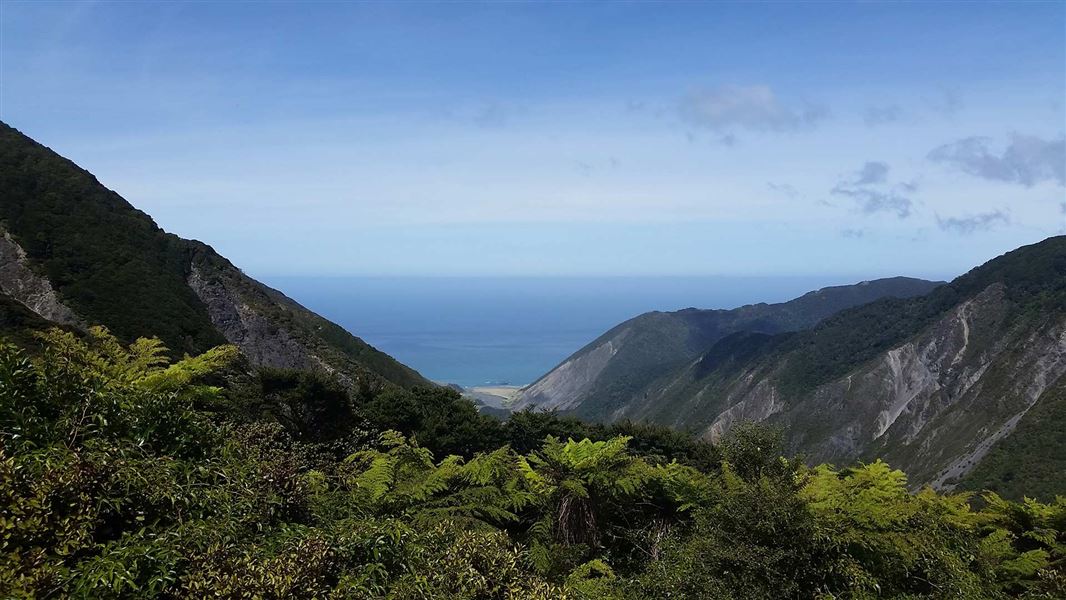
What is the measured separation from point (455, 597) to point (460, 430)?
71.7 feet

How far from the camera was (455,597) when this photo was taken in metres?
4.77

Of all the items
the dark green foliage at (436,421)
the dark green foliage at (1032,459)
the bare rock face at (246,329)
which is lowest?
the dark green foliage at (1032,459)

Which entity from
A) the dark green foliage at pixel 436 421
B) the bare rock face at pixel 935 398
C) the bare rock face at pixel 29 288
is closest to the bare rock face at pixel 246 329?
the bare rock face at pixel 29 288

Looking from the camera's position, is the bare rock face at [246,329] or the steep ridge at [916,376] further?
the steep ridge at [916,376]

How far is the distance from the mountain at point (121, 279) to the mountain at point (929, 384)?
3528 centimetres

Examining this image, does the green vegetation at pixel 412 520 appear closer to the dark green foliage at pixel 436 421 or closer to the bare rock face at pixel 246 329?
the dark green foliage at pixel 436 421

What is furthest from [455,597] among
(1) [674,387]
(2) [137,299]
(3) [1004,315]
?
(1) [674,387]

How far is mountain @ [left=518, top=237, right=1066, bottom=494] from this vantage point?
61.2 meters

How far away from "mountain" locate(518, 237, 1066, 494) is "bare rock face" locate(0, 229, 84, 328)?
143ft

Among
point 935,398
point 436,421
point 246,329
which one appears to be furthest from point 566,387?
point 436,421

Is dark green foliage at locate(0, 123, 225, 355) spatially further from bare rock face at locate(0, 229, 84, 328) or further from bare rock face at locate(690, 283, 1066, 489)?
bare rock face at locate(690, 283, 1066, 489)

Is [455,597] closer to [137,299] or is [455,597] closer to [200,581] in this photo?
[200,581]

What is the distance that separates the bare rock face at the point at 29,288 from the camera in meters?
35.9

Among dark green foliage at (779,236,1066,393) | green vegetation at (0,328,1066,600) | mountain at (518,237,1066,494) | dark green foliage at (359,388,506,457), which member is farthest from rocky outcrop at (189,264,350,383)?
dark green foliage at (779,236,1066,393)
